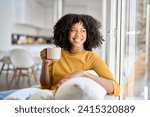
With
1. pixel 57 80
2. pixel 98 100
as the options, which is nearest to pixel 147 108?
pixel 98 100

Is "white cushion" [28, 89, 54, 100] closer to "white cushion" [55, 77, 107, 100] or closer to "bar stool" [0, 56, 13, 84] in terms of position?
"white cushion" [55, 77, 107, 100]

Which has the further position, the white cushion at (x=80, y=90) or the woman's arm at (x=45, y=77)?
the woman's arm at (x=45, y=77)

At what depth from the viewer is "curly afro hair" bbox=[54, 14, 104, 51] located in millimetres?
1007

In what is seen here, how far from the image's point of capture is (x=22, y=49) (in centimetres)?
105

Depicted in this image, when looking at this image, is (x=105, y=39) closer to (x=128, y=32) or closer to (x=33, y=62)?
(x=128, y=32)

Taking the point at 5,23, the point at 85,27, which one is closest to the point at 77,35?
the point at 85,27

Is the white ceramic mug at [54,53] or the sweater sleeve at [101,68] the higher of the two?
the white ceramic mug at [54,53]

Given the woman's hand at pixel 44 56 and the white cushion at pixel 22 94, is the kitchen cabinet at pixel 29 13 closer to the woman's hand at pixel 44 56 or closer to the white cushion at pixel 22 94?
the woman's hand at pixel 44 56

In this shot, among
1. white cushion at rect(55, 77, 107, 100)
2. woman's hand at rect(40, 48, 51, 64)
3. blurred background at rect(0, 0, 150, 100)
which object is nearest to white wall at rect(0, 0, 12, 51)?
blurred background at rect(0, 0, 150, 100)

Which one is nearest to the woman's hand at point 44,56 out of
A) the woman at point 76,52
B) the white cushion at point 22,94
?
the woman at point 76,52

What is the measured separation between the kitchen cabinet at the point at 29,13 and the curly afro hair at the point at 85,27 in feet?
0.20

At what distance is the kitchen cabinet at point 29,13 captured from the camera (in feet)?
3.36

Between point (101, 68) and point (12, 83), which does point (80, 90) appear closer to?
point (101, 68)

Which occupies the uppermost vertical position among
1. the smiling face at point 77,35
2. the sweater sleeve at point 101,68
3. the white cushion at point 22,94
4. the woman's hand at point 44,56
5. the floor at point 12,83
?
the smiling face at point 77,35
